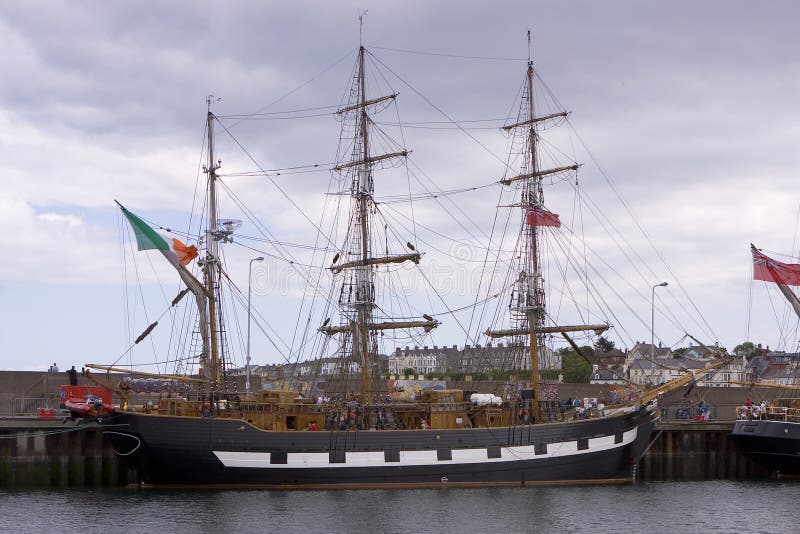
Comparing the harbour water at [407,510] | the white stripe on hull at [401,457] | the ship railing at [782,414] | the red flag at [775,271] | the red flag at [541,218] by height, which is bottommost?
the harbour water at [407,510]

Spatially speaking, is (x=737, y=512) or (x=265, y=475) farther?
(x=265, y=475)

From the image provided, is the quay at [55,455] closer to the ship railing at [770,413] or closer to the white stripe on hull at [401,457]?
the white stripe on hull at [401,457]

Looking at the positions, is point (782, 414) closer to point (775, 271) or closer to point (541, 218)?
point (775, 271)

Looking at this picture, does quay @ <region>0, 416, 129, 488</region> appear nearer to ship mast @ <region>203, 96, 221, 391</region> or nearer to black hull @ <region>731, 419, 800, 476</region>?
ship mast @ <region>203, 96, 221, 391</region>

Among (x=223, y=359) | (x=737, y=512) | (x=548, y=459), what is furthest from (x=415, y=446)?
(x=737, y=512)

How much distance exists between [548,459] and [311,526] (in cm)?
1611

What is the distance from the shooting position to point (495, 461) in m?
47.5

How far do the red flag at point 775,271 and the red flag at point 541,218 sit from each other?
11823 mm

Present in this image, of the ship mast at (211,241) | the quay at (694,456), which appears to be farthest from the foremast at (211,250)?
the quay at (694,456)

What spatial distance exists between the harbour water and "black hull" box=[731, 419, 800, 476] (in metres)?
4.31

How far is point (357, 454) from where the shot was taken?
4619 centimetres

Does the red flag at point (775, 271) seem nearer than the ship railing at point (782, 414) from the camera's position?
No

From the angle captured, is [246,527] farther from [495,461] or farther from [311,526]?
[495,461]

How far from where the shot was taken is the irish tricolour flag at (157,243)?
158ft
